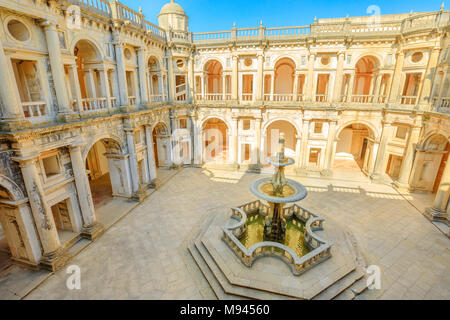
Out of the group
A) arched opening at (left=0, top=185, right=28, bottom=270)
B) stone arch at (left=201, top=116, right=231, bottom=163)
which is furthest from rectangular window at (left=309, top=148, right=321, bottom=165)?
arched opening at (left=0, top=185, right=28, bottom=270)

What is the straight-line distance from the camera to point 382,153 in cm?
1978

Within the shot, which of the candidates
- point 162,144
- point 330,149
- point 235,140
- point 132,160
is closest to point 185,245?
point 132,160

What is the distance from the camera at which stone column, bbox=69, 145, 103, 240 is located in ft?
37.4

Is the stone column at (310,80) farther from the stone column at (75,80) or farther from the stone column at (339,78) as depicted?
the stone column at (75,80)

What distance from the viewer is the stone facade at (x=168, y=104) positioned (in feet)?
31.8

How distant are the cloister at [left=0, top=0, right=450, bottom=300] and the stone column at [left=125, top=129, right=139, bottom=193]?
75 millimetres

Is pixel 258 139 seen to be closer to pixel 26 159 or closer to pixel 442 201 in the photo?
pixel 442 201

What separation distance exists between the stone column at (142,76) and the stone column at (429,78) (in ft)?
67.5

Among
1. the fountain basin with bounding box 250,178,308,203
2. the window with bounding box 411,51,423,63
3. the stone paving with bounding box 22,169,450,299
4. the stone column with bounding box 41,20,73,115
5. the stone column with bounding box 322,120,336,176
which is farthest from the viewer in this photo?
the stone column with bounding box 322,120,336,176

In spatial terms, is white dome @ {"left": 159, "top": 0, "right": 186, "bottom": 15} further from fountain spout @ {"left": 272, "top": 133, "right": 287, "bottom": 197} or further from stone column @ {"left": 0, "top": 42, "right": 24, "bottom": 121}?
fountain spout @ {"left": 272, "top": 133, "right": 287, "bottom": 197}

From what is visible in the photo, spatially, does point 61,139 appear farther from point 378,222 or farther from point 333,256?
point 378,222

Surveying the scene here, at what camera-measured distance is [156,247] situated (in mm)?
11961

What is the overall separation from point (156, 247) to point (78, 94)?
29.7 feet
